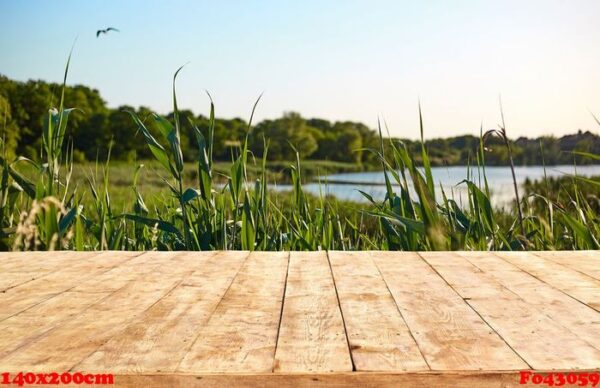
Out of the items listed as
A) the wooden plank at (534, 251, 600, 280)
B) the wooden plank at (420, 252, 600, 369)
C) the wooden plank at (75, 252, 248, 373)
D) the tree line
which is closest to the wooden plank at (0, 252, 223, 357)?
the wooden plank at (75, 252, 248, 373)

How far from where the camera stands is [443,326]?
4.22 ft

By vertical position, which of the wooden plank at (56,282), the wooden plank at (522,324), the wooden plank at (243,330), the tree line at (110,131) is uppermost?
the tree line at (110,131)

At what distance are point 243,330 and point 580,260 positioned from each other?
1348 millimetres

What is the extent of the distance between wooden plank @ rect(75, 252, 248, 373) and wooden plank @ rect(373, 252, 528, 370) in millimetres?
453

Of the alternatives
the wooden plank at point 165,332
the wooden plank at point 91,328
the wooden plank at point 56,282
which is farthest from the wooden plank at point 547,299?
the wooden plank at point 56,282

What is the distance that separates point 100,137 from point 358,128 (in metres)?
20.7

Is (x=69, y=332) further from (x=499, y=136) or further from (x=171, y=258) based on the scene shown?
(x=499, y=136)

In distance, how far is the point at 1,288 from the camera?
1.70 meters

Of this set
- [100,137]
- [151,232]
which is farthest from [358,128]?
[151,232]

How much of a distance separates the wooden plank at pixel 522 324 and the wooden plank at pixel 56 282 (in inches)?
41.8

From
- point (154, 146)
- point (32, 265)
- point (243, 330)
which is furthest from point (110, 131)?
point (243, 330)

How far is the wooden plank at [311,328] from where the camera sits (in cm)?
106

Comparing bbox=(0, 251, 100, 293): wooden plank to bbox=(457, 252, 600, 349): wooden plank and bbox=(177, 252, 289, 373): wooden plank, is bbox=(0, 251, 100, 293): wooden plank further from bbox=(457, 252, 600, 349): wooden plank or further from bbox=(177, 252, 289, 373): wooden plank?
bbox=(457, 252, 600, 349): wooden plank

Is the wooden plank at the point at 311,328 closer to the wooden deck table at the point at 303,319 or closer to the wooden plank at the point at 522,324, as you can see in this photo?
the wooden deck table at the point at 303,319
